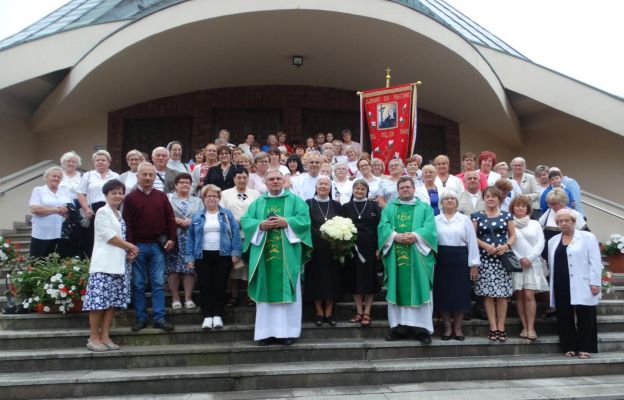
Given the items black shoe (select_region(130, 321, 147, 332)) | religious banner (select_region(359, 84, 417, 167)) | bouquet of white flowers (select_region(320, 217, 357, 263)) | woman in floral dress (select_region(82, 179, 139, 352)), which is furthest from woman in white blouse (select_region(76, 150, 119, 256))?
religious banner (select_region(359, 84, 417, 167))

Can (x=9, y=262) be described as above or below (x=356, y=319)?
above

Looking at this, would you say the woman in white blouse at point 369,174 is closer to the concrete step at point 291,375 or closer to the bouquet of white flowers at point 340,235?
the bouquet of white flowers at point 340,235

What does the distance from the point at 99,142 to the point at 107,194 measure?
26.3ft

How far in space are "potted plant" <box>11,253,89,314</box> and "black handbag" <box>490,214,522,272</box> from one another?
4.68m

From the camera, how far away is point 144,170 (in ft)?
17.5

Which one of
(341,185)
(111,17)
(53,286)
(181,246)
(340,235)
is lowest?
(53,286)

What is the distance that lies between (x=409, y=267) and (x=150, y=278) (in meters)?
2.83

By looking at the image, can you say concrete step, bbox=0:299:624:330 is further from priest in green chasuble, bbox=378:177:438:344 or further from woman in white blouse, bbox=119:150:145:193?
woman in white blouse, bbox=119:150:145:193

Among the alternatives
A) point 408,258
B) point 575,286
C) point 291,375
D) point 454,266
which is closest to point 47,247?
point 291,375

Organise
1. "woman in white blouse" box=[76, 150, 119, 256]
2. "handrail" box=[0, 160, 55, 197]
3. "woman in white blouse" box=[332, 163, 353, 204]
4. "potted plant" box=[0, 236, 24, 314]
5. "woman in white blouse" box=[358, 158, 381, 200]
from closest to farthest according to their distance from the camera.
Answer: "potted plant" box=[0, 236, 24, 314]
"woman in white blouse" box=[76, 150, 119, 256]
"woman in white blouse" box=[332, 163, 353, 204]
"woman in white blouse" box=[358, 158, 381, 200]
"handrail" box=[0, 160, 55, 197]

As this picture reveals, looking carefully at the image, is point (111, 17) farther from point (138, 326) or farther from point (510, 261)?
point (510, 261)

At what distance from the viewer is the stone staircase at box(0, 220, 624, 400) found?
15.2 feet

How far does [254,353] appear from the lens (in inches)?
201

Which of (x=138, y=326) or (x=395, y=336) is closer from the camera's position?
(x=138, y=326)
